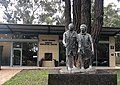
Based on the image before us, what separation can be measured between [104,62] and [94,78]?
743 inches

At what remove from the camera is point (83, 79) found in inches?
246

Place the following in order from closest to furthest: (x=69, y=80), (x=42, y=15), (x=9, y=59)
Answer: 1. (x=69, y=80)
2. (x=9, y=59)
3. (x=42, y=15)

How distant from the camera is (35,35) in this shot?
24281mm

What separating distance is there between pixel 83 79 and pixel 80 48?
0.89 metres

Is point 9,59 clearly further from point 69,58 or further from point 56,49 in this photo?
point 69,58

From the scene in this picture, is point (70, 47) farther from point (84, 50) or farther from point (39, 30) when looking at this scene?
point (39, 30)

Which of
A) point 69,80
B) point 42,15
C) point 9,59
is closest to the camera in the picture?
point 69,80

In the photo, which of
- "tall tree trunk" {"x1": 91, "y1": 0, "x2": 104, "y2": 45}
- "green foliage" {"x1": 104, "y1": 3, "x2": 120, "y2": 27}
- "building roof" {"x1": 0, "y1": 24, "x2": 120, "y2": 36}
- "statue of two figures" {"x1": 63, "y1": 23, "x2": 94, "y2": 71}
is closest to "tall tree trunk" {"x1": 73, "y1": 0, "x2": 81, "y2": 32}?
"tall tree trunk" {"x1": 91, "y1": 0, "x2": 104, "y2": 45}

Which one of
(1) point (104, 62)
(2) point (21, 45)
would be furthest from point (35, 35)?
(1) point (104, 62)

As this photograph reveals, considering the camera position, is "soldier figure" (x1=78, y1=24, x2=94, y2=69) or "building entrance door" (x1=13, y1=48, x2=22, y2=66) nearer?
"soldier figure" (x1=78, y1=24, x2=94, y2=69)

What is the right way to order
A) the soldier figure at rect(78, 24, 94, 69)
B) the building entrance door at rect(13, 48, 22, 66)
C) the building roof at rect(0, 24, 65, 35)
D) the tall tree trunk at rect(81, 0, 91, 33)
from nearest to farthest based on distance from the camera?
the soldier figure at rect(78, 24, 94, 69) < the tall tree trunk at rect(81, 0, 91, 33) < the building roof at rect(0, 24, 65, 35) < the building entrance door at rect(13, 48, 22, 66)

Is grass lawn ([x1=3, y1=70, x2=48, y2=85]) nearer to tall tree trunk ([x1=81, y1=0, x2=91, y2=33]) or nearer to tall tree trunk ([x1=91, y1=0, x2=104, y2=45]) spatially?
tall tree trunk ([x1=91, y1=0, x2=104, y2=45])

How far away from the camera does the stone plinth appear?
6.20 m

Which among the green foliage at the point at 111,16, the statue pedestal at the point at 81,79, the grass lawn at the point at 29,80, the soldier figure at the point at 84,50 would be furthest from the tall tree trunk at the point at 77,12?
the green foliage at the point at 111,16
